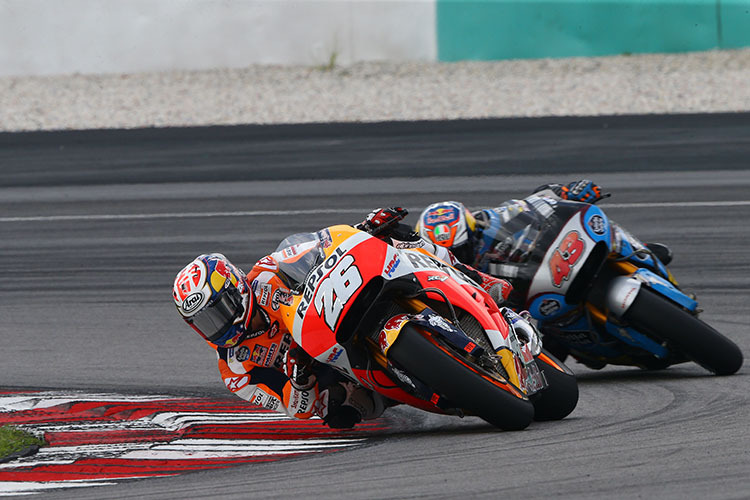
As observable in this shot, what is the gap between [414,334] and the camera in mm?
4660

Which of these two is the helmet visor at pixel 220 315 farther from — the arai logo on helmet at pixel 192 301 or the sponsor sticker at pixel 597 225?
the sponsor sticker at pixel 597 225

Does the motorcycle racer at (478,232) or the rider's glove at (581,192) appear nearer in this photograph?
the motorcycle racer at (478,232)

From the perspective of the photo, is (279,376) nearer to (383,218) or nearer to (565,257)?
(383,218)

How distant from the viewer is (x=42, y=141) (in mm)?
15062

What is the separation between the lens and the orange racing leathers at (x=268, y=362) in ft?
17.8

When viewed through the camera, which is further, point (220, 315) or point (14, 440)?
point (14, 440)

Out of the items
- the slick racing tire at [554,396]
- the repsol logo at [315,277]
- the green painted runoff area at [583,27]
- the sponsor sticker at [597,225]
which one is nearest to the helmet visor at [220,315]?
the repsol logo at [315,277]

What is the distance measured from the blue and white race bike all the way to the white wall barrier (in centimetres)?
1079

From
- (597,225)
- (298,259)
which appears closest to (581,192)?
(597,225)

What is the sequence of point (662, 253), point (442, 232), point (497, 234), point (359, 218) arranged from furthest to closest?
1. point (359, 218)
2. point (662, 253)
3. point (497, 234)
4. point (442, 232)

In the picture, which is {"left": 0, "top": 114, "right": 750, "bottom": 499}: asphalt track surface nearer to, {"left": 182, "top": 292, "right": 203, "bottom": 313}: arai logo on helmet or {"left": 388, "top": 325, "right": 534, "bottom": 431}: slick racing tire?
{"left": 388, "top": 325, "right": 534, "bottom": 431}: slick racing tire

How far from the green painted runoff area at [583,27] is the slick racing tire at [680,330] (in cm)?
1097

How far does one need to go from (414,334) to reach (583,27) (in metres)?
13.1

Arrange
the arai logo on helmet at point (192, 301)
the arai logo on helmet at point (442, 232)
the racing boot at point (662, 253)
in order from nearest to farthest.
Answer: the arai logo on helmet at point (192, 301), the arai logo on helmet at point (442, 232), the racing boot at point (662, 253)
